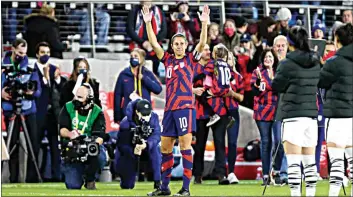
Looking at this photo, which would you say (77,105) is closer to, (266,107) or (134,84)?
(134,84)

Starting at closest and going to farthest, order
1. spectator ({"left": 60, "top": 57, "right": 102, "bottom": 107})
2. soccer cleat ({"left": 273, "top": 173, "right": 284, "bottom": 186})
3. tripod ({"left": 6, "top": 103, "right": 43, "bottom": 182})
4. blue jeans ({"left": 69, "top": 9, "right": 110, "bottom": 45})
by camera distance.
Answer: soccer cleat ({"left": 273, "top": 173, "right": 284, "bottom": 186}) → spectator ({"left": 60, "top": 57, "right": 102, "bottom": 107}) → tripod ({"left": 6, "top": 103, "right": 43, "bottom": 182}) → blue jeans ({"left": 69, "top": 9, "right": 110, "bottom": 45})

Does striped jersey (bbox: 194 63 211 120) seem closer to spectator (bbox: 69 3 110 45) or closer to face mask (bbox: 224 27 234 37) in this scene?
face mask (bbox: 224 27 234 37)

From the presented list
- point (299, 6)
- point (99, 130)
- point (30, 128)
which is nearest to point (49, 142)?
point (30, 128)

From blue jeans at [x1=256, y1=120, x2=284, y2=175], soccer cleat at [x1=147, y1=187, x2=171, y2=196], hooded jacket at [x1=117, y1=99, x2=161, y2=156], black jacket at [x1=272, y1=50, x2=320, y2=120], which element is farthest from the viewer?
blue jeans at [x1=256, y1=120, x2=284, y2=175]

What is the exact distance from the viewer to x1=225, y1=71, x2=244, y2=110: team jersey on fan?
20.1 meters

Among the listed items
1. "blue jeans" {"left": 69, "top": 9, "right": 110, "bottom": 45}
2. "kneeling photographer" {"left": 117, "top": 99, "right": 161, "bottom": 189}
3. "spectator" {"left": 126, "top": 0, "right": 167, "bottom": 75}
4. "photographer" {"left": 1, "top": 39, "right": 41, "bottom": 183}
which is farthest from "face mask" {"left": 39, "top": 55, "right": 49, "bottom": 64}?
"blue jeans" {"left": 69, "top": 9, "right": 110, "bottom": 45}

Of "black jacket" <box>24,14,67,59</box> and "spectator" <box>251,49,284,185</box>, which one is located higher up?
"black jacket" <box>24,14,67,59</box>

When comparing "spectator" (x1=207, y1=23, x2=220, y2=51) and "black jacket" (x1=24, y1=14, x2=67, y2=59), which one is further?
"black jacket" (x1=24, y1=14, x2=67, y2=59)

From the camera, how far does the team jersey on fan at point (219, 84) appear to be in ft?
64.8

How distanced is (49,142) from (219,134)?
3181 millimetres

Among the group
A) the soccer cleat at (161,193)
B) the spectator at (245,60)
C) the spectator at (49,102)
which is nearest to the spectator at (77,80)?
the spectator at (49,102)

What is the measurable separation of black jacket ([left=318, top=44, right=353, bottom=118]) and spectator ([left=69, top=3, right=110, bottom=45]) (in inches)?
424

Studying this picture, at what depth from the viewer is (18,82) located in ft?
67.8

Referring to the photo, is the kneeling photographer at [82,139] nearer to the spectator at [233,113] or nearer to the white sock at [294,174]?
the spectator at [233,113]
